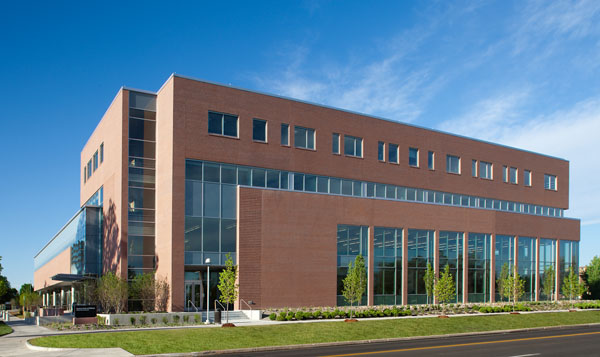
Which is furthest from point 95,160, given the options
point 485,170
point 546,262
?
point 546,262

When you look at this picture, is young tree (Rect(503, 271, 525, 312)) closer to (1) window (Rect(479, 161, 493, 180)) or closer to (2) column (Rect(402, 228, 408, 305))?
(2) column (Rect(402, 228, 408, 305))

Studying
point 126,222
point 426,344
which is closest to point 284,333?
point 426,344

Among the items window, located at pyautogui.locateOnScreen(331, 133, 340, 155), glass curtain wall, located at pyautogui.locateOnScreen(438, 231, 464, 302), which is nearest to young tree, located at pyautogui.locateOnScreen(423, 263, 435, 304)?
glass curtain wall, located at pyautogui.locateOnScreen(438, 231, 464, 302)

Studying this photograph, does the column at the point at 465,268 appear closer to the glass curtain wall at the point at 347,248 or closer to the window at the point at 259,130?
the glass curtain wall at the point at 347,248

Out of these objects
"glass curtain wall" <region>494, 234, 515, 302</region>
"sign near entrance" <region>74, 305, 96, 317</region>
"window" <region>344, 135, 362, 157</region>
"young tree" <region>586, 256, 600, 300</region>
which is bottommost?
"young tree" <region>586, 256, 600, 300</region>

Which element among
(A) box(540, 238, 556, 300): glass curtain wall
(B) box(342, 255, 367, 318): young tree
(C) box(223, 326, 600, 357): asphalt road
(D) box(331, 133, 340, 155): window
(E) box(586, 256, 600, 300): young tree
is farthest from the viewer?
(E) box(586, 256, 600, 300): young tree

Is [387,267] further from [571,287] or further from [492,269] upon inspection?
[571,287]

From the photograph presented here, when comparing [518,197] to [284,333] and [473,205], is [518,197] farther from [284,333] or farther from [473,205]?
[284,333]

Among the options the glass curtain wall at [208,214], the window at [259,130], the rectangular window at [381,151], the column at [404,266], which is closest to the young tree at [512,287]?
the column at [404,266]

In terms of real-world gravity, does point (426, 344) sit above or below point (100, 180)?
below

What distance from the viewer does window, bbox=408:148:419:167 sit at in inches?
1944

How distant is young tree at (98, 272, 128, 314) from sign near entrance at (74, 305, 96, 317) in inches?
159

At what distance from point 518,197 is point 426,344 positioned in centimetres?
3839

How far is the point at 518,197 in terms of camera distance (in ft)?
190
